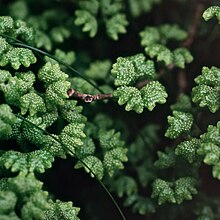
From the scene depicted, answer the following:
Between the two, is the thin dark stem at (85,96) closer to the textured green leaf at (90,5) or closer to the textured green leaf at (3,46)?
the textured green leaf at (3,46)

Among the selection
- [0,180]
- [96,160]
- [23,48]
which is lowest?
[0,180]

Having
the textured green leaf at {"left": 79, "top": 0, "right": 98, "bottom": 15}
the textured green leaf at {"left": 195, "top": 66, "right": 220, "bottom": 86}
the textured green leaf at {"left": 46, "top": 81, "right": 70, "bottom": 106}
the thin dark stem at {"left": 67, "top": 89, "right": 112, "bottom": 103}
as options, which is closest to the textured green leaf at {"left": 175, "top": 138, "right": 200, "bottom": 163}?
the textured green leaf at {"left": 195, "top": 66, "right": 220, "bottom": 86}

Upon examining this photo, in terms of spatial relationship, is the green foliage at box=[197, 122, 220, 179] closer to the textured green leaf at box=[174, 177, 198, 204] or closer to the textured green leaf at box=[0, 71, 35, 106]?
the textured green leaf at box=[174, 177, 198, 204]

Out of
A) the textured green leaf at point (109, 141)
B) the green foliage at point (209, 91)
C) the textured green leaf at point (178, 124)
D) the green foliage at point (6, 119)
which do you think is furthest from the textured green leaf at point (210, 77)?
the green foliage at point (6, 119)

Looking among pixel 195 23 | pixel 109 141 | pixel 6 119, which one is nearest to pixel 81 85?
pixel 109 141

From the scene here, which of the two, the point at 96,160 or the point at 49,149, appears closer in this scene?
the point at 49,149

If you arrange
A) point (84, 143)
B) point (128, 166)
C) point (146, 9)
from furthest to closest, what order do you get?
point (146, 9)
point (128, 166)
point (84, 143)

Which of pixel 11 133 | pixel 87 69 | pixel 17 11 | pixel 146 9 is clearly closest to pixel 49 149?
pixel 11 133

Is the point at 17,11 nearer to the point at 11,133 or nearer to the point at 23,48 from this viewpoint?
the point at 23,48
